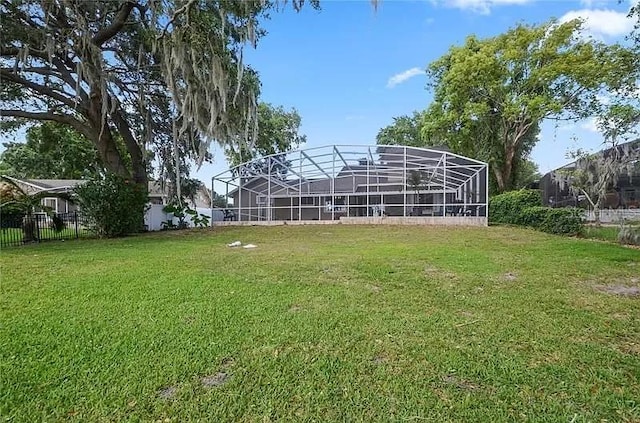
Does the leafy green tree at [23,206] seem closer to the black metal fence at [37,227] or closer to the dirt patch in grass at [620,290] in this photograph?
the black metal fence at [37,227]

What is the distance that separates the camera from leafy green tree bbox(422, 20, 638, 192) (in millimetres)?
15602

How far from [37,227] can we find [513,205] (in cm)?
1405

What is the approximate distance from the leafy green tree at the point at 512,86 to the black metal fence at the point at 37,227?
16.0 m

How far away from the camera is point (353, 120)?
620 inches

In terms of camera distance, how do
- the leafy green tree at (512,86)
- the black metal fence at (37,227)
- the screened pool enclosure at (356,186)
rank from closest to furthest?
1. the black metal fence at (37,227)
2. the screened pool enclosure at (356,186)
3. the leafy green tree at (512,86)

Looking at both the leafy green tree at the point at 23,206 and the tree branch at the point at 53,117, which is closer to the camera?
the leafy green tree at the point at 23,206

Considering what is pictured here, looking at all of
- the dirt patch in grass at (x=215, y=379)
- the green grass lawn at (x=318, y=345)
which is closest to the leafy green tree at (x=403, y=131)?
the green grass lawn at (x=318, y=345)

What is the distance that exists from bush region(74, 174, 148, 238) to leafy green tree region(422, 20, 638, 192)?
14.7 metres

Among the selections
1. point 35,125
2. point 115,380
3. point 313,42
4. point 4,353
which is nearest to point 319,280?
point 115,380

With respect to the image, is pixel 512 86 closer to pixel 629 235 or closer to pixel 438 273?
pixel 629 235

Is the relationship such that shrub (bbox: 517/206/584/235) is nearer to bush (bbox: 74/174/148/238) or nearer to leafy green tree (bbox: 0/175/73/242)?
bush (bbox: 74/174/148/238)

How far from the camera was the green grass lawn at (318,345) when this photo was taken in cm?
185

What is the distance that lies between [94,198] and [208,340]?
8.66 m

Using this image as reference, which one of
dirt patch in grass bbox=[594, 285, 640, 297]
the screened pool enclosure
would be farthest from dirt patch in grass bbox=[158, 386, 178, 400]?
the screened pool enclosure
